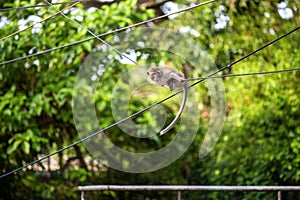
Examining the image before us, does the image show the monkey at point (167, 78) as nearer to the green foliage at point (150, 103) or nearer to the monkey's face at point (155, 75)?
the monkey's face at point (155, 75)

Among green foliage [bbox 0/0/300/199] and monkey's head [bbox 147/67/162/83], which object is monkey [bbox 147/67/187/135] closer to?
monkey's head [bbox 147/67/162/83]

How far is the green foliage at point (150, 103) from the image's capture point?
3057mm

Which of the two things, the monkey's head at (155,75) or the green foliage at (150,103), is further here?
the green foliage at (150,103)

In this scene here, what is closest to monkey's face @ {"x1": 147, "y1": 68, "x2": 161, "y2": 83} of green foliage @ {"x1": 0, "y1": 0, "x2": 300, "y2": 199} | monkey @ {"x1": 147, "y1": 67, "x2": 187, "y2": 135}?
monkey @ {"x1": 147, "y1": 67, "x2": 187, "y2": 135}

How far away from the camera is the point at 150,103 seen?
336 cm

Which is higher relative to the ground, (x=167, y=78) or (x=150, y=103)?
(x=150, y=103)

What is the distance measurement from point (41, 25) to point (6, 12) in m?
0.30

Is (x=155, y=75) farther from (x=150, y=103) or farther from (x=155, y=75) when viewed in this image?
(x=150, y=103)

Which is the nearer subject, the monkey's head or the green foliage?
the monkey's head

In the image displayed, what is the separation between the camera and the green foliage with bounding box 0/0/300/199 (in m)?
3.06

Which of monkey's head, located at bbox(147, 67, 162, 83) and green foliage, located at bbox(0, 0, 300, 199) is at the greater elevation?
green foliage, located at bbox(0, 0, 300, 199)

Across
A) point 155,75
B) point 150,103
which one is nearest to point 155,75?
point 155,75

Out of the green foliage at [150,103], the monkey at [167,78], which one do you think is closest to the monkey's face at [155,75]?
the monkey at [167,78]

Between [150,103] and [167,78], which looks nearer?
[167,78]
